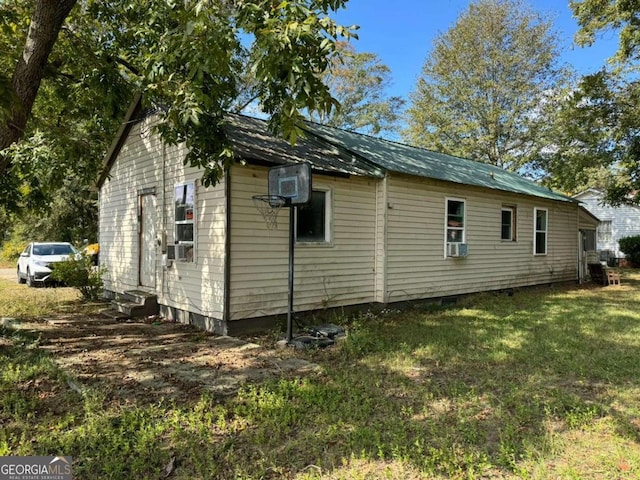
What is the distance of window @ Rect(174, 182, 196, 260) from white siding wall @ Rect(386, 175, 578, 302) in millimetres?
3761

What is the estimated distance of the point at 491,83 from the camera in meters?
23.4

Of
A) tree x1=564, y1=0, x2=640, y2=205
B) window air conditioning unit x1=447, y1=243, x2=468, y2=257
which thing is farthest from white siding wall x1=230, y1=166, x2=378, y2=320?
tree x1=564, y1=0, x2=640, y2=205

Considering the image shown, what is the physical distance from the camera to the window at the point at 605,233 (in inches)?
978

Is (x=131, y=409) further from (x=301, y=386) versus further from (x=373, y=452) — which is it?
(x=373, y=452)

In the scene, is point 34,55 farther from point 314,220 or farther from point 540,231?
point 540,231

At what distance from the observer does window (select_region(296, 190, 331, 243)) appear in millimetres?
7281

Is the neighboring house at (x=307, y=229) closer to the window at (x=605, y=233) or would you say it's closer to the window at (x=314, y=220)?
the window at (x=314, y=220)

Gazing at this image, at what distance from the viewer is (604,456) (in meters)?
2.92

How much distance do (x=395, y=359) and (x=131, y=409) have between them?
306 centimetres

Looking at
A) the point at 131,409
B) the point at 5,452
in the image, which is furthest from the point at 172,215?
the point at 5,452

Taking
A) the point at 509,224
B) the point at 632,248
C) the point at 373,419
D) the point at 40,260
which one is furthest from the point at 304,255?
the point at 632,248

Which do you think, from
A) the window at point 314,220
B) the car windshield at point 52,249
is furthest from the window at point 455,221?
the car windshield at point 52,249

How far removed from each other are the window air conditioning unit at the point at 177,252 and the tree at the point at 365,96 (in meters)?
21.0

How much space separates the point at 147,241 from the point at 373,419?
648 centimetres
